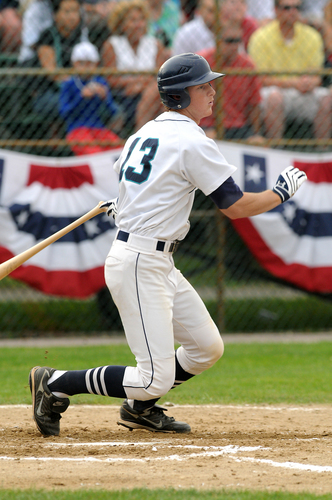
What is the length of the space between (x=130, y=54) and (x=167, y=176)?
4.72 m

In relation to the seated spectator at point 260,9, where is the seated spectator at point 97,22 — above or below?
below

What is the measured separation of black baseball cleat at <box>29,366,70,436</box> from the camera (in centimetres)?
371

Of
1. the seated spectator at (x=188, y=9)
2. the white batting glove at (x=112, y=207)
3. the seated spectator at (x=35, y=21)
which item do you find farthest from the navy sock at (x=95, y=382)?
the seated spectator at (x=188, y=9)

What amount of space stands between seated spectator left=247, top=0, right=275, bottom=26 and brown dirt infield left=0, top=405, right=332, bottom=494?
5.70 meters

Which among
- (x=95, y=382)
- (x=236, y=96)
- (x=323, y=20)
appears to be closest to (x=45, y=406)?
(x=95, y=382)

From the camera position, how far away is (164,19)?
870cm

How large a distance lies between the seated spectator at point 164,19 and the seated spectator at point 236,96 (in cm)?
72

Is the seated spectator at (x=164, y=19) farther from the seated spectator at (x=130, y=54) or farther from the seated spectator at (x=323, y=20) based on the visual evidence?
the seated spectator at (x=323, y=20)

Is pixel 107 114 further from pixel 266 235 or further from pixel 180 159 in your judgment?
pixel 180 159

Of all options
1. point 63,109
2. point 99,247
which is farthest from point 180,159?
point 63,109

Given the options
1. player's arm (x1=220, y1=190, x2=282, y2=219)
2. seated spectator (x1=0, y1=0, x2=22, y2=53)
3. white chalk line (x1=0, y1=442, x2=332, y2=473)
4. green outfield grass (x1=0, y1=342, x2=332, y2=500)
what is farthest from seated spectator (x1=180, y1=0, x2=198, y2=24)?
white chalk line (x1=0, y1=442, x2=332, y2=473)

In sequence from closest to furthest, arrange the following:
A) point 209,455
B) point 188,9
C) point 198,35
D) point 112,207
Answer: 1. point 209,455
2. point 112,207
3. point 198,35
4. point 188,9

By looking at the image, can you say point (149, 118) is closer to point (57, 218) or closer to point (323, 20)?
point (57, 218)

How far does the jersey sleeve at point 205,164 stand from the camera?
3.41 meters
